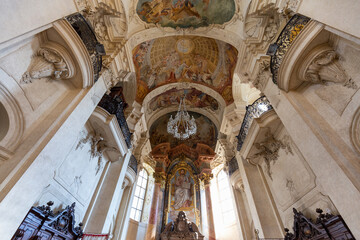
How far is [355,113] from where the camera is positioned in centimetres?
303

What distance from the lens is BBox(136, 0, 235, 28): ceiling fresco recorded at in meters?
6.86

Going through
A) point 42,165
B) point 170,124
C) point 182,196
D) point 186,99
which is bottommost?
point 42,165

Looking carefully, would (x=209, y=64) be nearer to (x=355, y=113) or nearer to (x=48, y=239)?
(x=355, y=113)

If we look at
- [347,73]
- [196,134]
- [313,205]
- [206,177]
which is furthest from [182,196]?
[347,73]

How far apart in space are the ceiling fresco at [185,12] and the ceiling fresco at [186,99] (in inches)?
177

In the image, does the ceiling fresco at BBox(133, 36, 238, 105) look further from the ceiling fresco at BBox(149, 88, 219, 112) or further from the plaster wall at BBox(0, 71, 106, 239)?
the plaster wall at BBox(0, 71, 106, 239)

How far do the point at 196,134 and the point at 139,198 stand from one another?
6.30m

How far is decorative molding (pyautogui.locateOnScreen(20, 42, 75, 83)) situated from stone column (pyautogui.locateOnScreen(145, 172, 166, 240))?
8396 mm

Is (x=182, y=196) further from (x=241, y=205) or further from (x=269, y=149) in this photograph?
(x=269, y=149)

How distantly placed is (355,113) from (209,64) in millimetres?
7611

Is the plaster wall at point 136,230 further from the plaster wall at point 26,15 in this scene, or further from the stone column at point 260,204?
the plaster wall at point 26,15

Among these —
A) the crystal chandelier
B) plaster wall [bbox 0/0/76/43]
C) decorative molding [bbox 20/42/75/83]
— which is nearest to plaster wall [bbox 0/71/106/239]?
decorative molding [bbox 20/42/75/83]

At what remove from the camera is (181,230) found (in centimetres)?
848

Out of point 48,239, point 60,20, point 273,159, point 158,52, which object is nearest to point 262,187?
point 273,159
